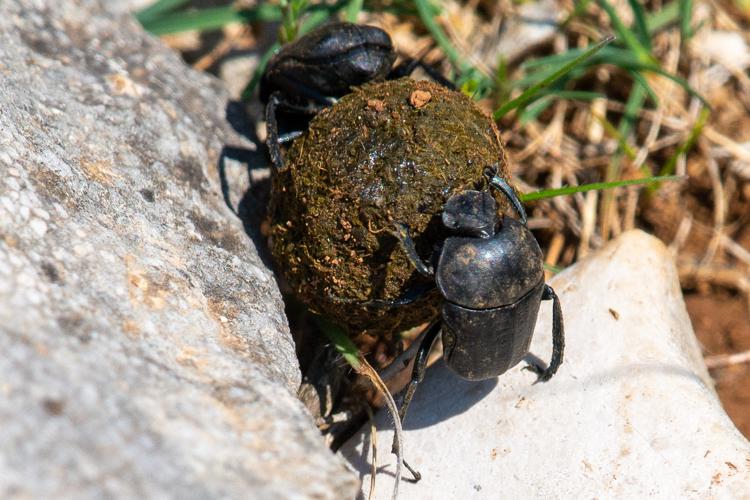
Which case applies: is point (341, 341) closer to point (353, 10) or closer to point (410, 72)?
point (410, 72)

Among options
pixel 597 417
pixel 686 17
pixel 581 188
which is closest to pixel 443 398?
pixel 597 417

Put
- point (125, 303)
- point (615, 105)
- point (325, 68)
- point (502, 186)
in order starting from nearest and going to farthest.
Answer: point (125, 303), point (502, 186), point (325, 68), point (615, 105)

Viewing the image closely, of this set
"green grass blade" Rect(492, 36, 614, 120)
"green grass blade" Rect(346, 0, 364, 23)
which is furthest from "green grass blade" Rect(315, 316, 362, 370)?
"green grass blade" Rect(346, 0, 364, 23)

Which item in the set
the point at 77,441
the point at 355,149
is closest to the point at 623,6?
the point at 355,149

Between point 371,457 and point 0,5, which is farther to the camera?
point 0,5

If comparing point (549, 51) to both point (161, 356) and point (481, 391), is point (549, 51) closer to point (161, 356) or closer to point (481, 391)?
point (481, 391)

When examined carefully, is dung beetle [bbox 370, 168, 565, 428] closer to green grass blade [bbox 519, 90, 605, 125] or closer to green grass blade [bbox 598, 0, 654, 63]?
green grass blade [bbox 519, 90, 605, 125]
